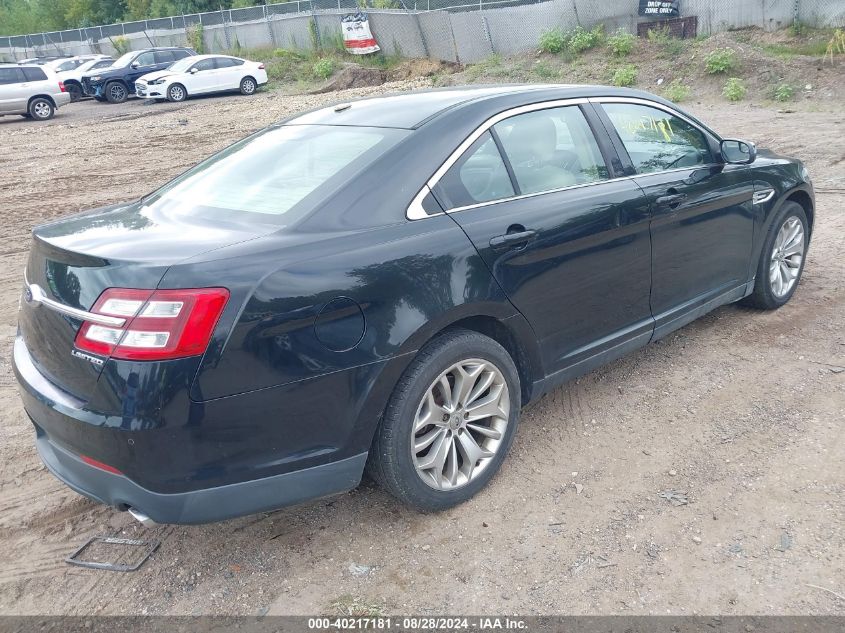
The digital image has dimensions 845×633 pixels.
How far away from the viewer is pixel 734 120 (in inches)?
536

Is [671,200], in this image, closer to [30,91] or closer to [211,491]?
[211,491]

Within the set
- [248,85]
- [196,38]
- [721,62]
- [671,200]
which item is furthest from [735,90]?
[196,38]

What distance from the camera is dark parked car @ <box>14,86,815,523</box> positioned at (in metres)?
2.58

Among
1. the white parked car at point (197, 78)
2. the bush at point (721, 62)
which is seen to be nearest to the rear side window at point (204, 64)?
the white parked car at point (197, 78)

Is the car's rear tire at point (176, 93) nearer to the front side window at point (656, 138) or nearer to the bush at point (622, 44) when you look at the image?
the bush at point (622, 44)

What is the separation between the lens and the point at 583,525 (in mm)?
3203

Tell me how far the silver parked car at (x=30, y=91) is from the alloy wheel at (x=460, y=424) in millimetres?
22768

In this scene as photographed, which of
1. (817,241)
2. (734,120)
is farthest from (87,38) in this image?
(817,241)

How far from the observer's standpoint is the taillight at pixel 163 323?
2510 millimetres

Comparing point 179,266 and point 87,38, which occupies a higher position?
point 87,38

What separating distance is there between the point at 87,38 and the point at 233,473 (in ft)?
168

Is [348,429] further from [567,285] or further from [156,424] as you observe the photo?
[567,285]

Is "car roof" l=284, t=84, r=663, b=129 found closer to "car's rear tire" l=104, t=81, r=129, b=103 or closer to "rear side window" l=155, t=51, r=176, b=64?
"car's rear tire" l=104, t=81, r=129, b=103

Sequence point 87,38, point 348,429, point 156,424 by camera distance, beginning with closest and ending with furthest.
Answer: point 156,424, point 348,429, point 87,38
